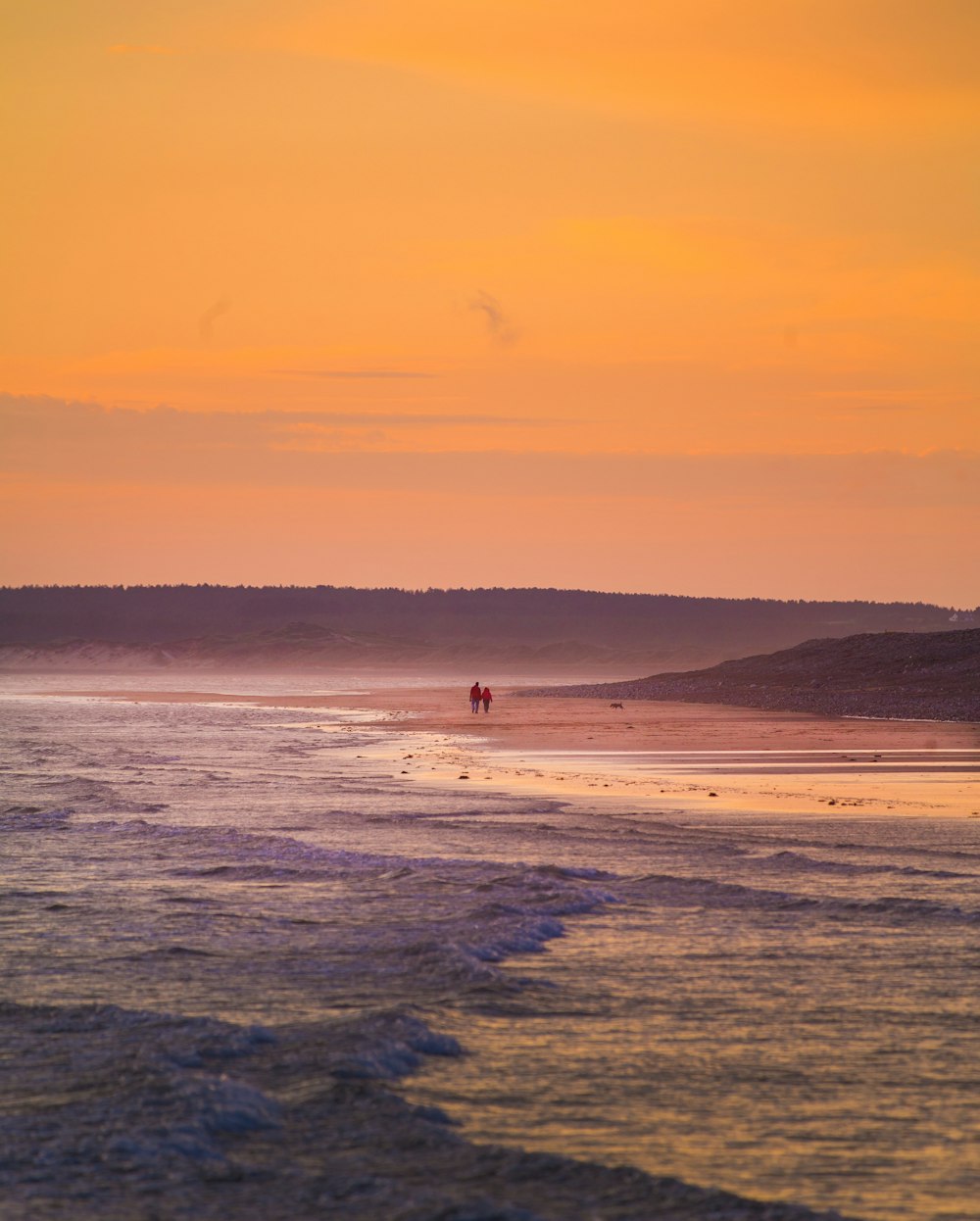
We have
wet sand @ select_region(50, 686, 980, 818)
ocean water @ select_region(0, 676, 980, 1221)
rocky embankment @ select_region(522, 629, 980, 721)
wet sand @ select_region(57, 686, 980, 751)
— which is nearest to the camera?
ocean water @ select_region(0, 676, 980, 1221)

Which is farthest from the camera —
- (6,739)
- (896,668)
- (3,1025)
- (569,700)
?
(569,700)

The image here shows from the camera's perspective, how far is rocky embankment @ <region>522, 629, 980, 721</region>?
46.2 m

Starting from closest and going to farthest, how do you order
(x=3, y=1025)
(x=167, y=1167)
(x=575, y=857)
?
(x=167, y=1167)
(x=3, y=1025)
(x=575, y=857)

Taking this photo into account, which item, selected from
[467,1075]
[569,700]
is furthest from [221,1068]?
[569,700]

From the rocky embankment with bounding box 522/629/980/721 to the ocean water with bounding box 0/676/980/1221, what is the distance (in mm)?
28088

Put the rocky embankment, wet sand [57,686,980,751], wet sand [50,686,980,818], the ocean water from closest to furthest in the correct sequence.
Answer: the ocean water → wet sand [50,686,980,818] → wet sand [57,686,980,751] → the rocky embankment

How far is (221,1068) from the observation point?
805 centimetres

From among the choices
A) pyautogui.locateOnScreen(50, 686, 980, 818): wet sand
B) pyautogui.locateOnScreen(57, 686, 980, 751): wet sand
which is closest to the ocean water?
pyautogui.locateOnScreen(50, 686, 980, 818): wet sand

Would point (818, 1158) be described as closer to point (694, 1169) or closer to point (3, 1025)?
point (694, 1169)

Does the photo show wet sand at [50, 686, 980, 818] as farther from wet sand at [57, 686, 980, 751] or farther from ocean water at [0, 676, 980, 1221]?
ocean water at [0, 676, 980, 1221]

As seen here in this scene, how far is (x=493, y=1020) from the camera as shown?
9117 millimetres

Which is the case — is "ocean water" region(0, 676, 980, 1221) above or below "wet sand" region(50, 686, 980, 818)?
below

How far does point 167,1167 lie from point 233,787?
59.1 feet

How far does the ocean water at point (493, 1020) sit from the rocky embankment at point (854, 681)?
2809cm
